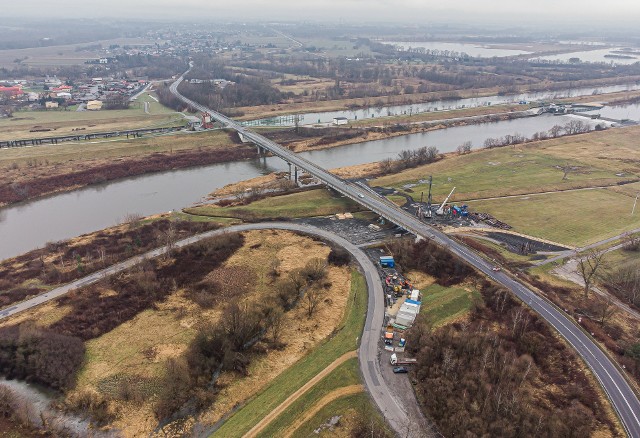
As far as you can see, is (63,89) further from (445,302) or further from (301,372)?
(445,302)

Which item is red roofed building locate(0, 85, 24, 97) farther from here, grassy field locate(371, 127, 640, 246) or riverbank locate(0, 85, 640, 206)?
grassy field locate(371, 127, 640, 246)

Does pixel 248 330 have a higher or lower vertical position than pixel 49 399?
higher

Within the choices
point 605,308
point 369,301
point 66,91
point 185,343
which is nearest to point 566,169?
point 605,308

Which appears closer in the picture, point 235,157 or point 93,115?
point 235,157

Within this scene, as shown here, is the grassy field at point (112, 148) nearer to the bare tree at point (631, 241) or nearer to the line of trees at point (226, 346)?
the line of trees at point (226, 346)

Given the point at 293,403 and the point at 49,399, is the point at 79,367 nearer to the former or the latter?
the point at 49,399

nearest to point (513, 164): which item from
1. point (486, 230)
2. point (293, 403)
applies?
point (486, 230)
